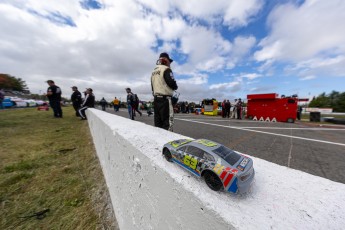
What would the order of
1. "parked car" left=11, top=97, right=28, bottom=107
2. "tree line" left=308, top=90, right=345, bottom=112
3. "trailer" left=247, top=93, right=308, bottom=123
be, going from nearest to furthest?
"trailer" left=247, top=93, right=308, bottom=123 < "parked car" left=11, top=97, right=28, bottom=107 < "tree line" left=308, top=90, right=345, bottom=112

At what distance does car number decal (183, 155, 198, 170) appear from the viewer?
1030 millimetres

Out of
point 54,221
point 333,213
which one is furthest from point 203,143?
point 54,221

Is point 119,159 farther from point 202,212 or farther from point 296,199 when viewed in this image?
point 296,199

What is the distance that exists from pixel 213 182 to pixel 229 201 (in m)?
0.14

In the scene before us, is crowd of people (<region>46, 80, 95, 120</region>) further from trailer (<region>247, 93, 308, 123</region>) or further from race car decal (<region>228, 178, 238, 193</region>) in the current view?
trailer (<region>247, 93, 308, 123</region>)

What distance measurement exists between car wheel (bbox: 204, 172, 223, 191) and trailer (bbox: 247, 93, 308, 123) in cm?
1427

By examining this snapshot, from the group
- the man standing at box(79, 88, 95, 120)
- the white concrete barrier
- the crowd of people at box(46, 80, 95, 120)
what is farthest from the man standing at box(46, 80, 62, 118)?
the white concrete barrier

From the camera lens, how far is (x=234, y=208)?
0.73 meters

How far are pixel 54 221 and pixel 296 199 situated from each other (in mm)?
2679

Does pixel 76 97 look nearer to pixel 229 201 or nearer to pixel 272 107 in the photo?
pixel 229 201

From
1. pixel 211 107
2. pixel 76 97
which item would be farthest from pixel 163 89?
pixel 211 107

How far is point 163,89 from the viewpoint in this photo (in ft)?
10.7

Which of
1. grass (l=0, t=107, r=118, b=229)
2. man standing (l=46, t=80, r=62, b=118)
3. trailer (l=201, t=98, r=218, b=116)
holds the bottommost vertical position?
grass (l=0, t=107, r=118, b=229)

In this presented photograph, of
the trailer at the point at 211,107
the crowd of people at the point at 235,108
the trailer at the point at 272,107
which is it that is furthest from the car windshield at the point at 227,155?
the trailer at the point at 211,107
